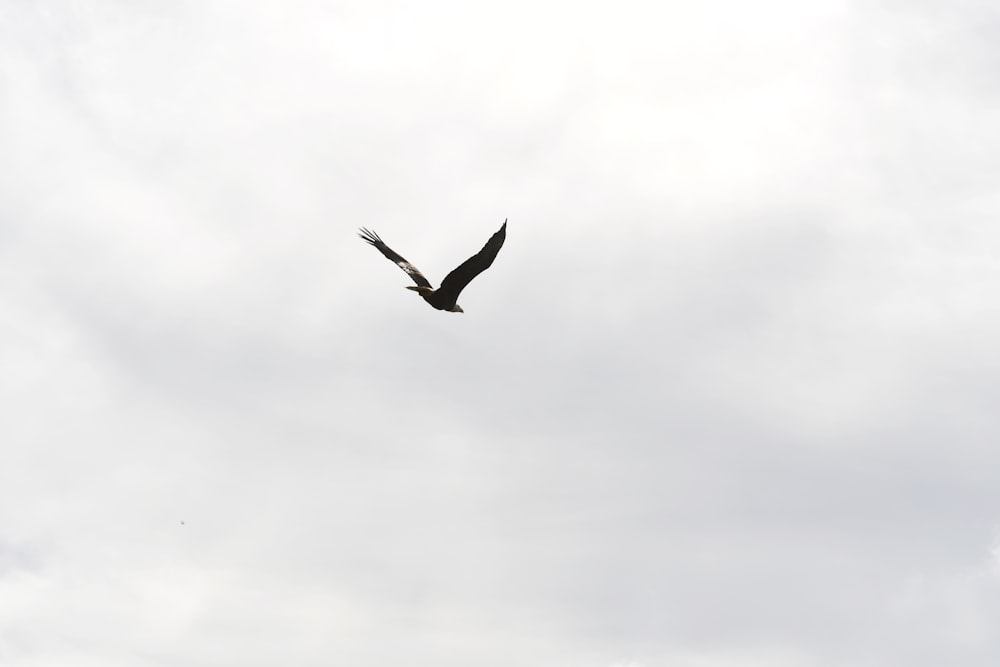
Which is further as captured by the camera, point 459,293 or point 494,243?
point 459,293

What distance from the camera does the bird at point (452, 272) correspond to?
4850 centimetres

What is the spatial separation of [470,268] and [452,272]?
0.77 metres

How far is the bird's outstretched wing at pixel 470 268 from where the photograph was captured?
48.0 meters

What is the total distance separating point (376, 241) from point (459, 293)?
20.0 feet

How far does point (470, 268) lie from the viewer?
49.9 meters

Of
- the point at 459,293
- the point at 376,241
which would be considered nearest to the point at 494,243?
the point at 459,293

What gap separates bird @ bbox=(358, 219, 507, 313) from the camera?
159ft

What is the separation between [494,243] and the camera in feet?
158

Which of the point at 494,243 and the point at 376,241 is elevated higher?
the point at 376,241

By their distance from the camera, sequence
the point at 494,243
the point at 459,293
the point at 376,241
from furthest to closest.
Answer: the point at 376,241 < the point at 459,293 < the point at 494,243

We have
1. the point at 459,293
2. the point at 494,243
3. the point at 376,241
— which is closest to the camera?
the point at 494,243

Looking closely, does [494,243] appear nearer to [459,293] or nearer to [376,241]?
[459,293]

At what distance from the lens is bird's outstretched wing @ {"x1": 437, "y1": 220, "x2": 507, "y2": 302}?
48.0 meters

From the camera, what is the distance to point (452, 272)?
49.9 metres
